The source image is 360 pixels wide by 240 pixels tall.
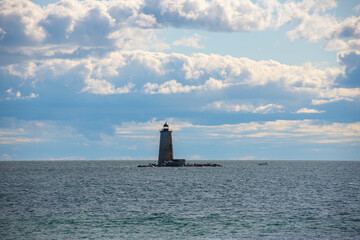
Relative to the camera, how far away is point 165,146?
115 metres

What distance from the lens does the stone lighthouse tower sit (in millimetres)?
112875

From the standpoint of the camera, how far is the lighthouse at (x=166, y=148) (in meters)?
113

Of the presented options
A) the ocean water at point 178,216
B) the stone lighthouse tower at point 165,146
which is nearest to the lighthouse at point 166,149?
the stone lighthouse tower at point 165,146

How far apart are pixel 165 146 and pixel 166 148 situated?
2.57ft

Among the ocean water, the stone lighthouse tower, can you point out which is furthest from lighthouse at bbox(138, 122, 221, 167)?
the ocean water

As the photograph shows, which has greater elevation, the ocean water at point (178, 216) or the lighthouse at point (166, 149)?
the lighthouse at point (166, 149)

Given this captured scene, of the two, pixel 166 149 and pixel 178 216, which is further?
pixel 166 149

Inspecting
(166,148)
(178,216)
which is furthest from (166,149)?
(178,216)

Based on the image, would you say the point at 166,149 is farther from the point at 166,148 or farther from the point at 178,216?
the point at 178,216

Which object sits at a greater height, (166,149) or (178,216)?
(166,149)

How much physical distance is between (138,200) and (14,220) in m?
17.1

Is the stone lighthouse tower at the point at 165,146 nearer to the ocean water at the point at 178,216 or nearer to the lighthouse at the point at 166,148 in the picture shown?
the lighthouse at the point at 166,148

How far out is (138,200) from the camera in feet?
168

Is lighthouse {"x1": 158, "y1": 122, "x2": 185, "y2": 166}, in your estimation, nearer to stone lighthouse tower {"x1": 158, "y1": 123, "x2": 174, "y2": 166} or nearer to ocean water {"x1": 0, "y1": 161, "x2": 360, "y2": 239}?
stone lighthouse tower {"x1": 158, "y1": 123, "x2": 174, "y2": 166}
